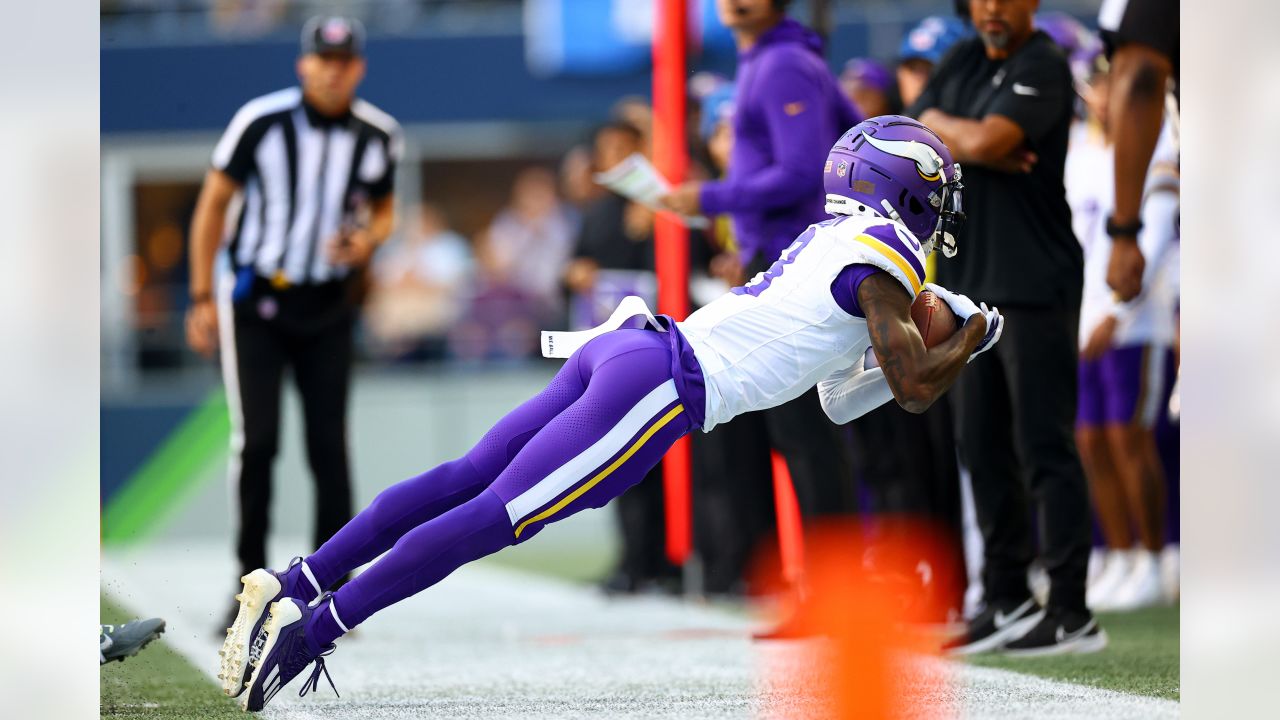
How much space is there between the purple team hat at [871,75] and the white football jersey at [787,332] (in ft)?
9.76

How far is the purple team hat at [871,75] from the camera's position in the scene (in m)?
6.73

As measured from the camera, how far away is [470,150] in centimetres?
1641

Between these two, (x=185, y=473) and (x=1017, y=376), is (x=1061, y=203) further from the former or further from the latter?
(x=185, y=473)

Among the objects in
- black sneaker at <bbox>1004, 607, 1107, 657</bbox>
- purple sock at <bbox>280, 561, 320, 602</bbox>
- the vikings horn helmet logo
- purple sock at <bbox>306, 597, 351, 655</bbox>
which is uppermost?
the vikings horn helmet logo

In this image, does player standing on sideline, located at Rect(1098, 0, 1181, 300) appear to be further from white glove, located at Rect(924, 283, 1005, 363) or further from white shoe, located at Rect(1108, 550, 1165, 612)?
white shoe, located at Rect(1108, 550, 1165, 612)

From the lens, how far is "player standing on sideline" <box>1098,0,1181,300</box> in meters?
4.87

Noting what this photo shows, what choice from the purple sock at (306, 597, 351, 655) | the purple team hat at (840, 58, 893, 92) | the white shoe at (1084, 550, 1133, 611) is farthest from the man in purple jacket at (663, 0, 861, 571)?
the purple sock at (306, 597, 351, 655)

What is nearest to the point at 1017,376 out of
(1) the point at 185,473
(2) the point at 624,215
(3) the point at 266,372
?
(3) the point at 266,372

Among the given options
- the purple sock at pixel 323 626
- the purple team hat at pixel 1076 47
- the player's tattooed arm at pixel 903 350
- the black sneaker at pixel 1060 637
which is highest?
the purple team hat at pixel 1076 47

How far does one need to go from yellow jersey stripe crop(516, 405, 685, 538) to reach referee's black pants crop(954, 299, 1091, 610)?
1590 millimetres

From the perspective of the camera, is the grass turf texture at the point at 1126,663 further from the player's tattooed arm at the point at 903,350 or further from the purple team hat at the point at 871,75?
the purple team hat at the point at 871,75

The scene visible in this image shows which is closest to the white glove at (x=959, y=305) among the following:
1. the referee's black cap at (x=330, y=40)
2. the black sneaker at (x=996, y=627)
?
the black sneaker at (x=996, y=627)

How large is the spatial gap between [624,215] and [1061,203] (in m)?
3.81
